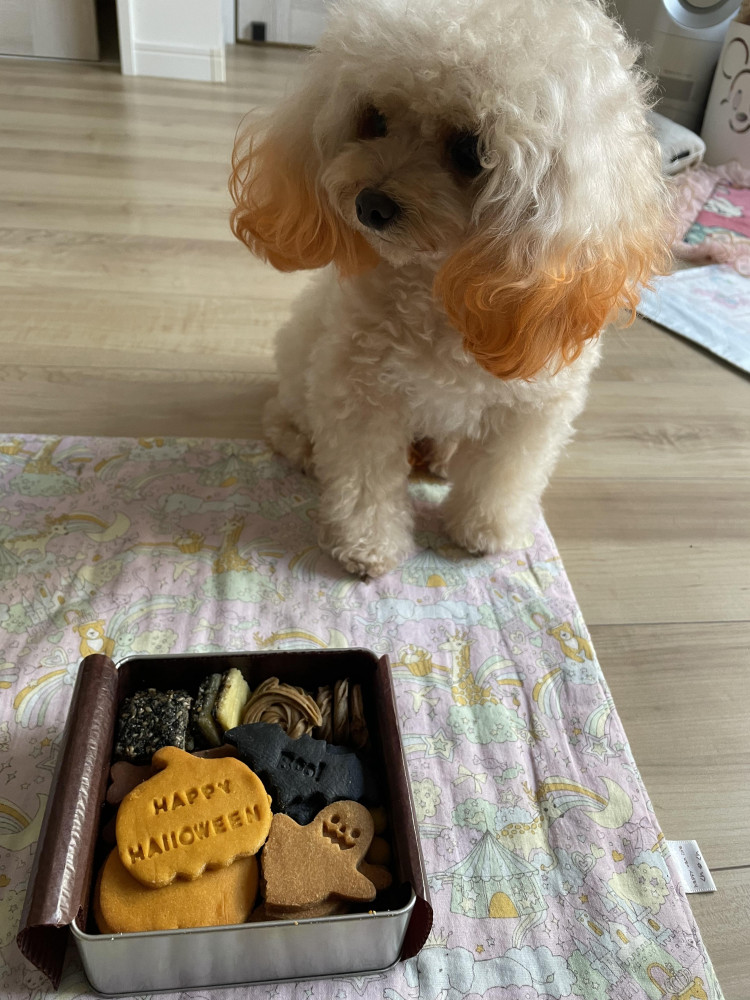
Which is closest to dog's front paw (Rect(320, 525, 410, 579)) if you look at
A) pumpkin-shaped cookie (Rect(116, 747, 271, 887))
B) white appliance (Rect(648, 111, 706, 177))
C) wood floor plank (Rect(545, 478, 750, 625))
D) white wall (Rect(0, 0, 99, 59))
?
wood floor plank (Rect(545, 478, 750, 625))

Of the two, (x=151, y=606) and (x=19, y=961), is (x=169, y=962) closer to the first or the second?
(x=19, y=961)

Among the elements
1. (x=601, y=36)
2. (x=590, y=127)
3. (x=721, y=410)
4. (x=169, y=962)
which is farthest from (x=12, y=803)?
(x=721, y=410)

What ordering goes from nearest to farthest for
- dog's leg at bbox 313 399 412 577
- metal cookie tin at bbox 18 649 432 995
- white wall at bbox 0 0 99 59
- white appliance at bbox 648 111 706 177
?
metal cookie tin at bbox 18 649 432 995
dog's leg at bbox 313 399 412 577
white appliance at bbox 648 111 706 177
white wall at bbox 0 0 99 59

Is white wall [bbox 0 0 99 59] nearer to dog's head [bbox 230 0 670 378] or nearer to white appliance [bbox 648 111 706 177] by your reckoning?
white appliance [bbox 648 111 706 177]

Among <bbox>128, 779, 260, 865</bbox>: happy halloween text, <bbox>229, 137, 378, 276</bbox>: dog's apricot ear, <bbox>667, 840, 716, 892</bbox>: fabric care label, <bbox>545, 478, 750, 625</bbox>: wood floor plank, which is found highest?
<bbox>229, 137, 378, 276</bbox>: dog's apricot ear

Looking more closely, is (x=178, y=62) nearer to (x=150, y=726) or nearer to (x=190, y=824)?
(x=150, y=726)

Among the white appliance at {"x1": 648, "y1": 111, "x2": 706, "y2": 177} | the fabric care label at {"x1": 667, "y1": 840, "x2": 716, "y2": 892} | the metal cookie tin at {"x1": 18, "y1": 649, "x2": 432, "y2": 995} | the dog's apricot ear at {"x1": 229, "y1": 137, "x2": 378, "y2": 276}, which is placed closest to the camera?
the metal cookie tin at {"x1": 18, "y1": 649, "x2": 432, "y2": 995}
